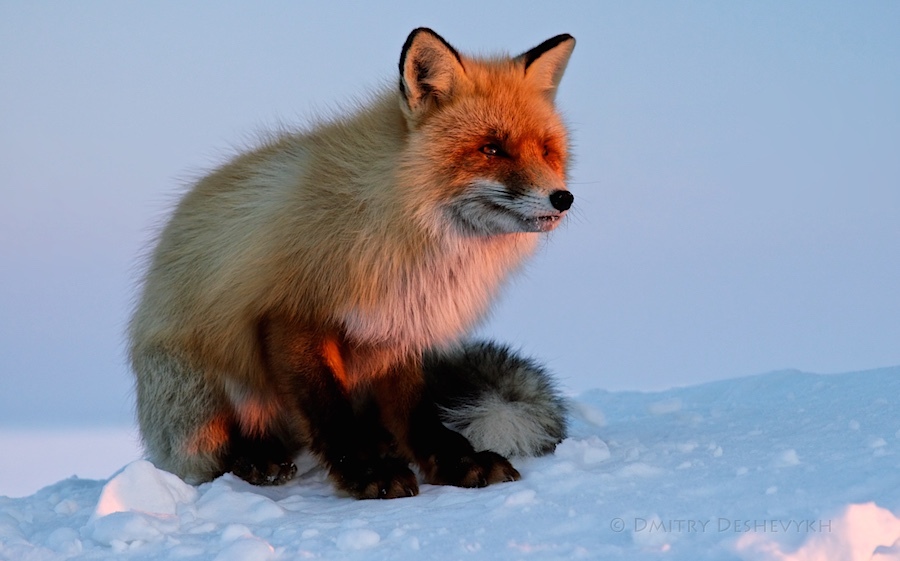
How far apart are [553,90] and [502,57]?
27 cm

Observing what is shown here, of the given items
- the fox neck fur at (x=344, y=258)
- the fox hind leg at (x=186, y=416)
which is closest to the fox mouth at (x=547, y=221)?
the fox neck fur at (x=344, y=258)

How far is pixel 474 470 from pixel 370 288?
0.81 metres

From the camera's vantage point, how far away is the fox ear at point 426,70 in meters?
3.43

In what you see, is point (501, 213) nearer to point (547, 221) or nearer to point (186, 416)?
point (547, 221)

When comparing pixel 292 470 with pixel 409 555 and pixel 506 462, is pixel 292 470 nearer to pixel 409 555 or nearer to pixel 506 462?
pixel 506 462

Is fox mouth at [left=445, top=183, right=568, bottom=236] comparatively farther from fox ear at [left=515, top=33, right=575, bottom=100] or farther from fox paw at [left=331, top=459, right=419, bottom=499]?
fox paw at [left=331, top=459, right=419, bottom=499]

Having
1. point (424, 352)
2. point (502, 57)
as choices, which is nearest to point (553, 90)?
point (502, 57)

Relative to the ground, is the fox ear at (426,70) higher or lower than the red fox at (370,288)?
higher

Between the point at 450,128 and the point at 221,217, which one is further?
the point at 221,217

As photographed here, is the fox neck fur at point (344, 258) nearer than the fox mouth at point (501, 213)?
No

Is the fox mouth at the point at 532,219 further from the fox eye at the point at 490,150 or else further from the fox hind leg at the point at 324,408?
the fox hind leg at the point at 324,408

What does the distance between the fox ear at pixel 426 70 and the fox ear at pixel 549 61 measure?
0.41m

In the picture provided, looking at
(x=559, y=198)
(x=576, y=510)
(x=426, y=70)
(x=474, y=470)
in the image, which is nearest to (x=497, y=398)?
(x=474, y=470)

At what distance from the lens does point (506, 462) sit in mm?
3545
